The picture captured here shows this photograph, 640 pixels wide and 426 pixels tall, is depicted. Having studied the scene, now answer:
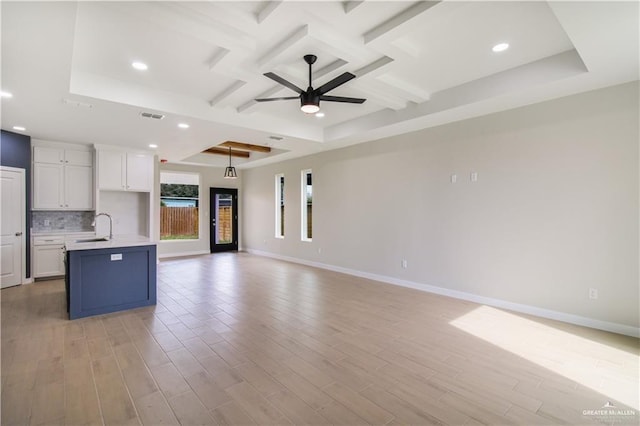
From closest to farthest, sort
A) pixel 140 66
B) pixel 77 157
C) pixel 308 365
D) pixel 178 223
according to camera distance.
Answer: pixel 308 365
pixel 140 66
pixel 77 157
pixel 178 223

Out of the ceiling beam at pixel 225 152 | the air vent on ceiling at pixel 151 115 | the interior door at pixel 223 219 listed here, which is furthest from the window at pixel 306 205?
the air vent on ceiling at pixel 151 115

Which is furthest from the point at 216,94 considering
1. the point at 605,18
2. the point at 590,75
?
the point at 590,75

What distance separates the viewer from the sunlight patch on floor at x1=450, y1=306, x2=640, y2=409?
238cm

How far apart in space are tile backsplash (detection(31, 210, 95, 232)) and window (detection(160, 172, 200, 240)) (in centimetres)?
269

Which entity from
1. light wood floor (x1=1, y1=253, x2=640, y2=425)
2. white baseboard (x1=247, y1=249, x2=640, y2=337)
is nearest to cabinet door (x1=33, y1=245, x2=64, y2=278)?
light wood floor (x1=1, y1=253, x2=640, y2=425)

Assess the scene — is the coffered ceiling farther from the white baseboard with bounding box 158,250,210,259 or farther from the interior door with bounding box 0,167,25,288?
the white baseboard with bounding box 158,250,210,259

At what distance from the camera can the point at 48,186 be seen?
19.0ft

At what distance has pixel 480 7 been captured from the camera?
96.7 inches

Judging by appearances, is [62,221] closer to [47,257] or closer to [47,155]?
[47,257]

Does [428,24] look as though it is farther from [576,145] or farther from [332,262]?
[332,262]

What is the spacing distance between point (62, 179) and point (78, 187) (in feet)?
0.93

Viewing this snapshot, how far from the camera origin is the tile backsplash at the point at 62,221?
588 centimetres

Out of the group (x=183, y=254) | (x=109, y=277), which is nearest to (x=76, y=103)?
(x=109, y=277)

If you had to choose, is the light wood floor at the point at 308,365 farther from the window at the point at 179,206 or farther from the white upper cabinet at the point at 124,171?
the window at the point at 179,206
